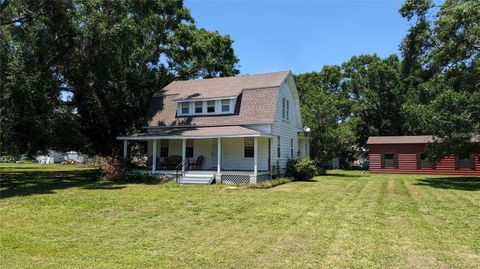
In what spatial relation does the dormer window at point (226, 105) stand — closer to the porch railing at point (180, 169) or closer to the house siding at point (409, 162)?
the porch railing at point (180, 169)

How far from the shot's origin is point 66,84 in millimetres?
24156

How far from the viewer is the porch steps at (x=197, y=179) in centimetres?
2039

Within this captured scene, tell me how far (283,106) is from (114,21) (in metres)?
11.0

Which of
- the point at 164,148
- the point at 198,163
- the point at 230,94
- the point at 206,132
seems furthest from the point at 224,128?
the point at 164,148

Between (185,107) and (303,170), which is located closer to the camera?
(303,170)

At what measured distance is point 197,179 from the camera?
20.6 meters

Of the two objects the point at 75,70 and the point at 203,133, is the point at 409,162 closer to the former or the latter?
the point at 203,133

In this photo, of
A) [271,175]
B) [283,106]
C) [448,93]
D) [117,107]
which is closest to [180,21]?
[117,107]

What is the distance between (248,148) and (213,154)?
2.31m

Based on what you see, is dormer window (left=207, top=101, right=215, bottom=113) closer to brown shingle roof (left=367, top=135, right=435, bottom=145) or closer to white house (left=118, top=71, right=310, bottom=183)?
white house (left=118, top=71, right=310, bottom=183)

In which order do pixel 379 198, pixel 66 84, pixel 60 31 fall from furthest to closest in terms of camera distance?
pixel 66 84, pixel 60 31, pixel 379 198

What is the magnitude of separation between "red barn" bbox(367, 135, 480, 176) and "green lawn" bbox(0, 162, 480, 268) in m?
23.2

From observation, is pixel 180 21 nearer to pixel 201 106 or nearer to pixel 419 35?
pixel 201 106

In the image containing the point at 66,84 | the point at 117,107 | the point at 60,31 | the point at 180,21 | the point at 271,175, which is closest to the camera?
the point at 60,31
